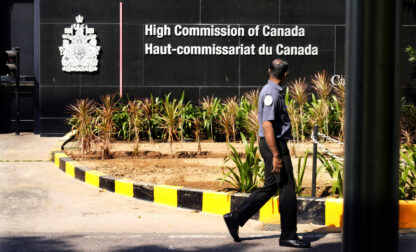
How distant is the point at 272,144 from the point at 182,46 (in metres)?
10.6

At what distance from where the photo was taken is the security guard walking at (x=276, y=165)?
20.5 feet

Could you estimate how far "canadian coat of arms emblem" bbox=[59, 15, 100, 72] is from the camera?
16.6 metres

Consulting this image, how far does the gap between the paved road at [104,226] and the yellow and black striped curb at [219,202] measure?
14 cm

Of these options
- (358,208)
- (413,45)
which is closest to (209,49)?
(413,45)

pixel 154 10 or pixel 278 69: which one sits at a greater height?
pixel 154 10

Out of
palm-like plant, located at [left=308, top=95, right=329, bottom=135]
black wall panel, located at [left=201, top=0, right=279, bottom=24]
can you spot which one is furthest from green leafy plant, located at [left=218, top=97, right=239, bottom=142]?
black wall panel, located at [left=201, top=0, right=279, bottom=24]

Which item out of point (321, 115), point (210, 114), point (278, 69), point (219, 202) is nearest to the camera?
point (278, 69)

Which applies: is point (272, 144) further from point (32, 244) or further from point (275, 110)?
point (32, 244)

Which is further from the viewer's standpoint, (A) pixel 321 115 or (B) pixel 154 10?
(B) pixel 154 10

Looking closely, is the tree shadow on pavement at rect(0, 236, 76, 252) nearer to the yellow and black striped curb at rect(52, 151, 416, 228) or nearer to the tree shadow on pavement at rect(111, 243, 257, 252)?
the tree shadow on pavement at rect(111, 243, 257, 252)

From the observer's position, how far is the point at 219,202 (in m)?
7.95

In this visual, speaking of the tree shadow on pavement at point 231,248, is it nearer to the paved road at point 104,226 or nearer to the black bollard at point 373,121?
the paved road at point 104,226

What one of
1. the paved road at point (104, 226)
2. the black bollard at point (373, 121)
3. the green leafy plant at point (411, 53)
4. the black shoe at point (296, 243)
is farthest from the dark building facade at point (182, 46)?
the black bollard at point (373, 121)

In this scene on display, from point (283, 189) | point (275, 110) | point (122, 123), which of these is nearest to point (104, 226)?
point (283, 189)
